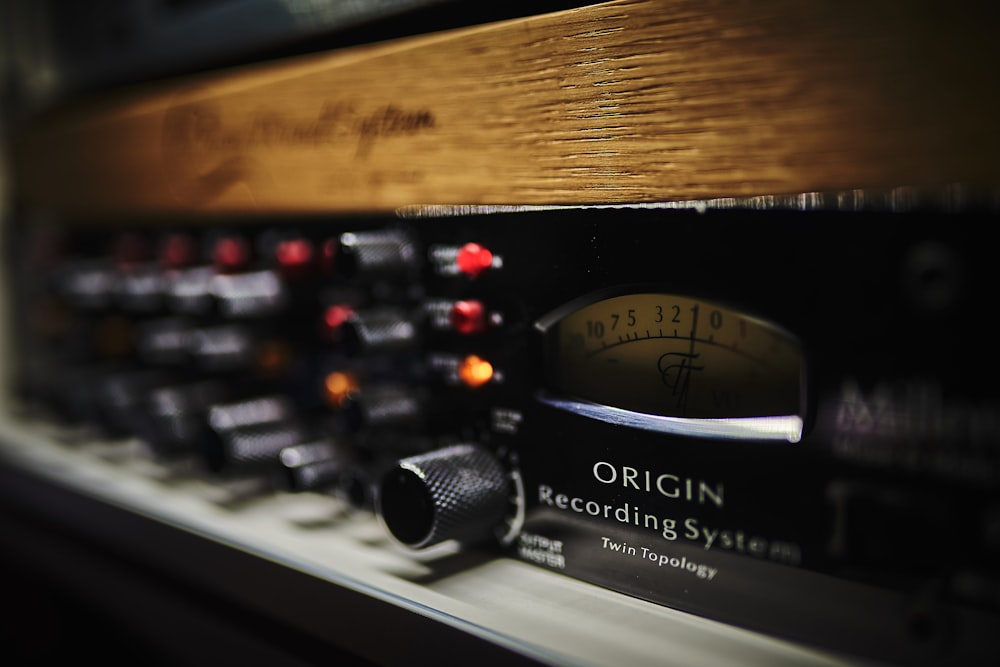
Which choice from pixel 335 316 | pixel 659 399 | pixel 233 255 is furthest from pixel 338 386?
pixel 659 399

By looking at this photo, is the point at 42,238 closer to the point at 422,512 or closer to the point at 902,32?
the point at 422,512

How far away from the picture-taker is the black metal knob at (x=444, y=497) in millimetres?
493

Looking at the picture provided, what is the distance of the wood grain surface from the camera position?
1.09 feet

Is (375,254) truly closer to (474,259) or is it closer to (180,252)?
(474,259)

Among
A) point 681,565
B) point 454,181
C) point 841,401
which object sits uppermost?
point 454,181

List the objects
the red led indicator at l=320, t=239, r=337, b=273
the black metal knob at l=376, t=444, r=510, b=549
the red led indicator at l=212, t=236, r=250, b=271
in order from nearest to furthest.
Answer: the black metal knob at l=376, t=444, r=510, b=549, the red led indicator at l=320, t=239, r=337, b=273, the red led indicator at l=212, t=236, r=250, b=271

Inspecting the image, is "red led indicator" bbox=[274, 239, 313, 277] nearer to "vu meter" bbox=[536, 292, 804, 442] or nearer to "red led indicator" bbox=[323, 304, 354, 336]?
"red led indicator" bbox=[323, 304, 354, 336]

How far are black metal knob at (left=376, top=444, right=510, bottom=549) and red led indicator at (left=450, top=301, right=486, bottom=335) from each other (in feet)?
0.27

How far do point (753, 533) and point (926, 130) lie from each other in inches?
8.1

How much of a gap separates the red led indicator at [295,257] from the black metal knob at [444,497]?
24 cm

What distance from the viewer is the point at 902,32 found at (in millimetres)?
335

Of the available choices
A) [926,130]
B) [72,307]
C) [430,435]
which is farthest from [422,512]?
[72,307]

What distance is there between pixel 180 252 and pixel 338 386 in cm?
27

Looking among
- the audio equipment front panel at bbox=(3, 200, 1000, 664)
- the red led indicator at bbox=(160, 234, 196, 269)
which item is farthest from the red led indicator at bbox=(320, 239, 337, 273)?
the red led indicator at bbox=(160, 234, 196, 269)
